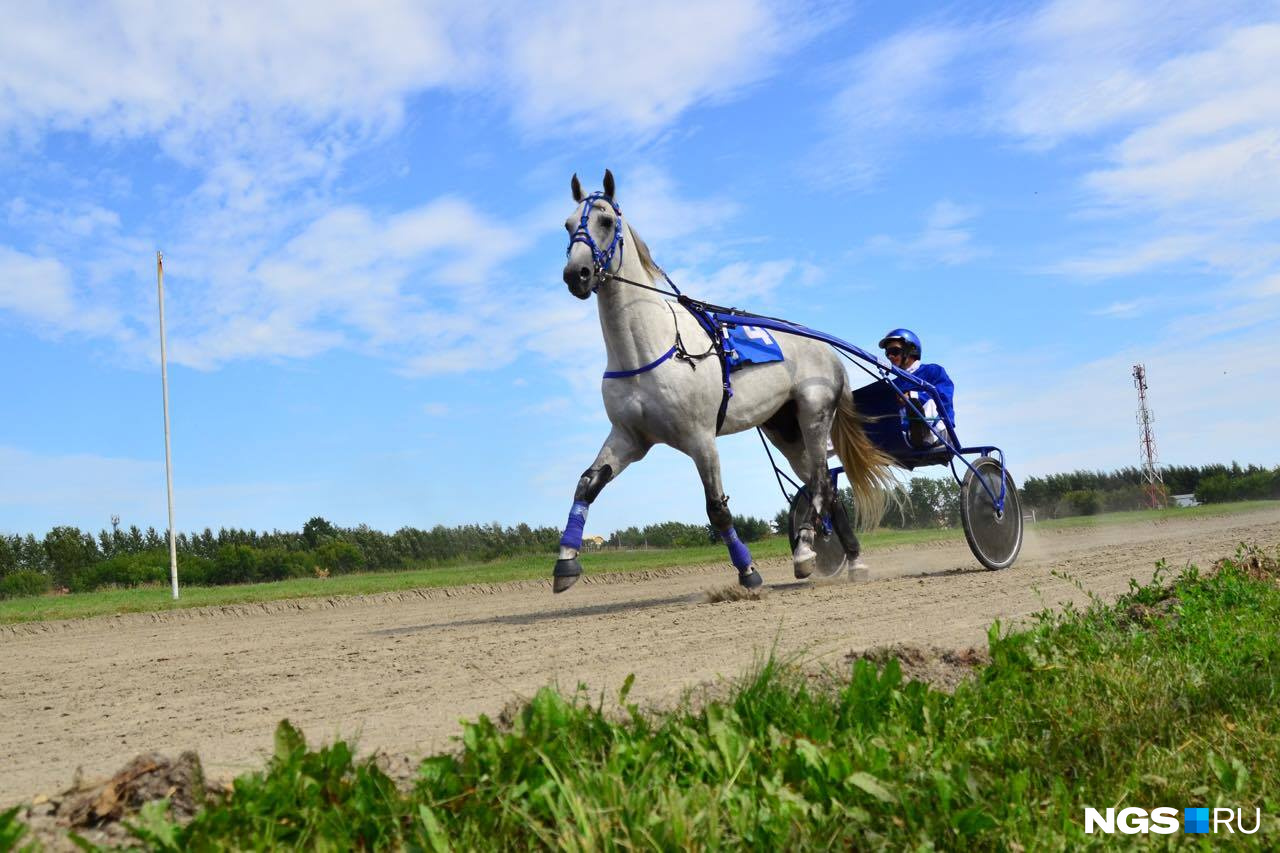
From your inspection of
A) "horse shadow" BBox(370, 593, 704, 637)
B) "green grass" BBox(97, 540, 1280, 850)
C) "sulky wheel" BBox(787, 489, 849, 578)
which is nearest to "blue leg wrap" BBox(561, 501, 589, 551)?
"horse shadow" BBox(370, 593, 704, 637)

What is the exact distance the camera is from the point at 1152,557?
433 inches

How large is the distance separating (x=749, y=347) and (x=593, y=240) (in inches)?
72.0

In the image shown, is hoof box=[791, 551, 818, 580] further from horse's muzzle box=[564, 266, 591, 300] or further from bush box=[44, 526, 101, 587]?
bush box=[44, 526, 101, 587]

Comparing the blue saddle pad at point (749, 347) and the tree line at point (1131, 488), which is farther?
the tree line at point (1131, 488)

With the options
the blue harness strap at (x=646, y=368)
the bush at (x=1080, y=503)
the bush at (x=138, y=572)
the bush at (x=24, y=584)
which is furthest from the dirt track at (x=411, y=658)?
the bush at (x=1080, y=503)

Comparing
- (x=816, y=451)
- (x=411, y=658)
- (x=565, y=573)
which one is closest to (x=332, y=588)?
(x=816, y=451)

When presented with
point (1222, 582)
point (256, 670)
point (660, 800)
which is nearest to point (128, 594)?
point (256, 670)

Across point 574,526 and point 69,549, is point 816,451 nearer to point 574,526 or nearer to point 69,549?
point 574,526

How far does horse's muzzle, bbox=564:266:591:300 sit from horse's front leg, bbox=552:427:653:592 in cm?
121

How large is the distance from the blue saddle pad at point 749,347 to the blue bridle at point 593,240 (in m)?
1.27

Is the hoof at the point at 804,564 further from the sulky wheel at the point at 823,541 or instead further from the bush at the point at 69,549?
the bush at the point at 69,549

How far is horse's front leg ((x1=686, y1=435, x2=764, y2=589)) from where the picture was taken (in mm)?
8609

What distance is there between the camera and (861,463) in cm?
1077

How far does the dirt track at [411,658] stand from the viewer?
4191mm
